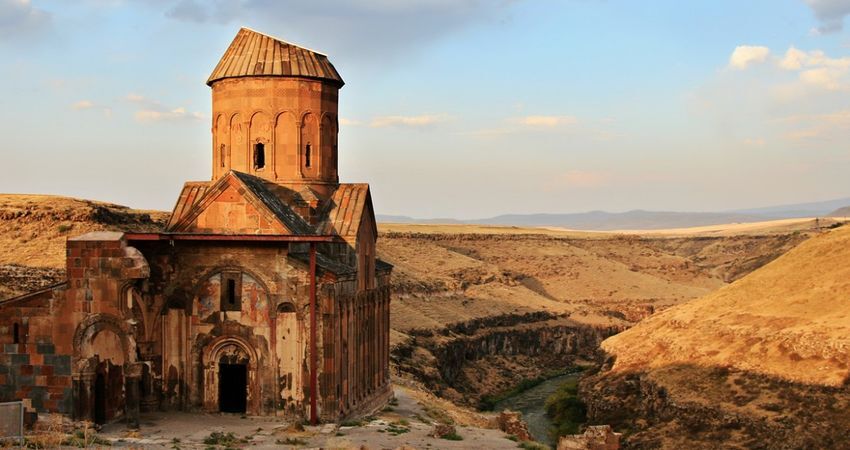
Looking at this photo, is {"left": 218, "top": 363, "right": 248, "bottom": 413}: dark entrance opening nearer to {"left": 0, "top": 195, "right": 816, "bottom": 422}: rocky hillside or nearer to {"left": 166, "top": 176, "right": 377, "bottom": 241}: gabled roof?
{"left": 166, "top": 176, "right": 377, "bottom": 241}: gabled roof

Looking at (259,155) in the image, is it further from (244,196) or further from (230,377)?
(230,377)

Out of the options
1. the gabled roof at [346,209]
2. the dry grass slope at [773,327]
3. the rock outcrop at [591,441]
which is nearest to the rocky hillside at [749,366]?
the dry grass slope at [773,327]

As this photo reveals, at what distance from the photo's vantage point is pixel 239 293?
888 inches

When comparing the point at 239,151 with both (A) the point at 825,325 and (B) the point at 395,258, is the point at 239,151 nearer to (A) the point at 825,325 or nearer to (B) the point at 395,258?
(A) the point at 825,325

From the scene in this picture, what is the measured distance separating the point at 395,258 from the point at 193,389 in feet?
155

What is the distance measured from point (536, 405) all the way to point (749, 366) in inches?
464

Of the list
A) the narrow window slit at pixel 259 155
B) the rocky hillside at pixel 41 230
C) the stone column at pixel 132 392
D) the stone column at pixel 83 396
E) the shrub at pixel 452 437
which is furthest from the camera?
the rocky hillside at pixel 41 230

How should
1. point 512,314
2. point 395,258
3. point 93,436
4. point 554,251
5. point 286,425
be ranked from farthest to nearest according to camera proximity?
point 554,251
point 395,258
point 512,314
point 286,425
point 93,436

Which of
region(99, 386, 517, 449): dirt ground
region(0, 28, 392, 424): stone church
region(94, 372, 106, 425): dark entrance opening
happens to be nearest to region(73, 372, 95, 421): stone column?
region(0, 28, 392, 424): stone church

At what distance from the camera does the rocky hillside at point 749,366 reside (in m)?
31.3

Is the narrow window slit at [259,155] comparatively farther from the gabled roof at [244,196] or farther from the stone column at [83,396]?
the stone column at [83,396]

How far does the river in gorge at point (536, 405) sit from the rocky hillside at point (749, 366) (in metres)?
2.21

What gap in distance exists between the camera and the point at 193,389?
2283 centimetres

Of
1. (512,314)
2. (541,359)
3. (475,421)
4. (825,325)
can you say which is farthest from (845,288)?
(512,314)
